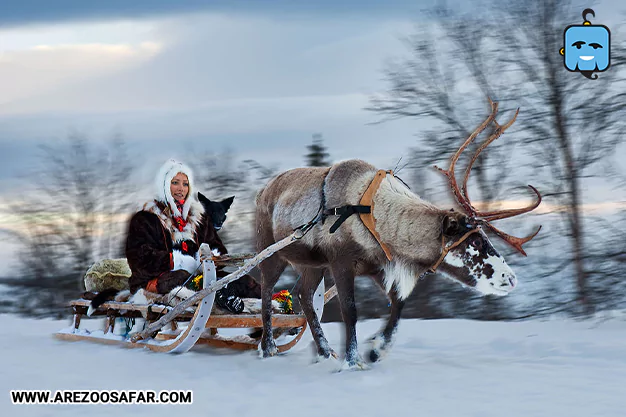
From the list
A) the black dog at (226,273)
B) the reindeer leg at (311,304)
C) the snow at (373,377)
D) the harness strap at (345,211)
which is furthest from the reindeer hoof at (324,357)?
→ the harness strap at (345,211)

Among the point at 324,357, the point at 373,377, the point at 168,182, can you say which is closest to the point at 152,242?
the point at 168,182

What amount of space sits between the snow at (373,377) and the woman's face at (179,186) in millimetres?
1562

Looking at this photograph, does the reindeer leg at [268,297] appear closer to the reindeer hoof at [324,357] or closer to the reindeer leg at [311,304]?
the reindeer leg at [311,304]

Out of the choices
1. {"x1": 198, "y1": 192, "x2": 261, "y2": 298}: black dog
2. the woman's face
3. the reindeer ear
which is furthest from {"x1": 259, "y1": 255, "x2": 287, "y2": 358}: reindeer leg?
the reindeer ear

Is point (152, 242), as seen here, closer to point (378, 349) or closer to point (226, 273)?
point (226, 273)

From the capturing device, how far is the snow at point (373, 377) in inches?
201

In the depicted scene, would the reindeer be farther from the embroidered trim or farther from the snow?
the embroidered trim

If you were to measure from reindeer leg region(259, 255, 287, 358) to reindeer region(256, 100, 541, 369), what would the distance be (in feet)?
0.77

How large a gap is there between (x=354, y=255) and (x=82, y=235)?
11422 millimetres

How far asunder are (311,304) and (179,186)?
181 cm

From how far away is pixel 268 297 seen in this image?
285 inches

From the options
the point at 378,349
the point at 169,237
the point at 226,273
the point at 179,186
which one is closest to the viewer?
the point at 378,349

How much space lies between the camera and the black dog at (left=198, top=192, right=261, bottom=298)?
7.82 metres

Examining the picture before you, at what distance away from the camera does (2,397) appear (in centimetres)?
562
